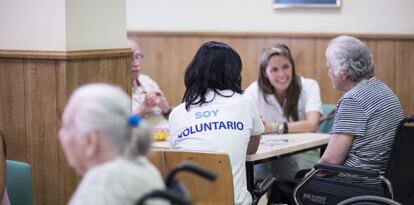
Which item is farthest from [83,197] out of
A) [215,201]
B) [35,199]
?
[35,199]

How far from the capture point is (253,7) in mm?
6047

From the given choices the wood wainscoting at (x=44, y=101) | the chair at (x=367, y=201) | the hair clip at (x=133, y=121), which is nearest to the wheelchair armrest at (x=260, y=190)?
the chair at (x=367, y=201)

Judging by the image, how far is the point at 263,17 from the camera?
236 inches

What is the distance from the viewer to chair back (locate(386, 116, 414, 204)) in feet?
11.1

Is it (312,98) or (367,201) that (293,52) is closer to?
(312,98)

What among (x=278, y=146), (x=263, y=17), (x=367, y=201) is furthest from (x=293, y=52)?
(x=367, y=201)

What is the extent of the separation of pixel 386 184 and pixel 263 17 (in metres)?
2.92

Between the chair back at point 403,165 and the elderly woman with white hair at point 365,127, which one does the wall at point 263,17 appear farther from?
the chair back at point 403,165

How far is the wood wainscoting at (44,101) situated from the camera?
11.2ft

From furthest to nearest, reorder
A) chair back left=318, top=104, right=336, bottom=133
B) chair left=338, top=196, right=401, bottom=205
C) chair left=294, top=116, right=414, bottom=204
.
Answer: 1. chair back left=318, top=104, right=336, bottom=133
2. chair left=294, top=116, right=414, bottom=204
3. chair left=338, top=196, right=401, bottom=205

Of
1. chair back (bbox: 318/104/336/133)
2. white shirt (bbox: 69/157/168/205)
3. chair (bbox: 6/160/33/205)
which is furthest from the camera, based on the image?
chair back (bbox: 318/104/336/133)

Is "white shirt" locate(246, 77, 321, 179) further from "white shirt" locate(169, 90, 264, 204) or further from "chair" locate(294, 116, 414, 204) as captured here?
"white shirt" locate(169, 90, 264, 204)

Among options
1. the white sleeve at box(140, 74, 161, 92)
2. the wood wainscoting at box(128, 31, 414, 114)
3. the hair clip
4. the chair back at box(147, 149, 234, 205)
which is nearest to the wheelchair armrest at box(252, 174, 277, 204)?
the chair back at box(147, 149, 234, 205)

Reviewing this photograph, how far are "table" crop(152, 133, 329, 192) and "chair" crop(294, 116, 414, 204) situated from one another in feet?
0.89
